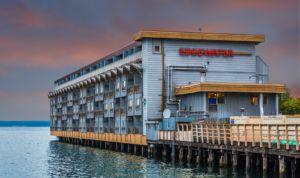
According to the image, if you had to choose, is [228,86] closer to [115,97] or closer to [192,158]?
[192,158]

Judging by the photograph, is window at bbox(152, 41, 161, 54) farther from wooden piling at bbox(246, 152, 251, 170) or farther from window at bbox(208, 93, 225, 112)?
wooden piling at bbox(246, 152, 251, 170)

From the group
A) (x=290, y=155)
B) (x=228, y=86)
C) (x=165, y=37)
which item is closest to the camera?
(x=290, y=155)

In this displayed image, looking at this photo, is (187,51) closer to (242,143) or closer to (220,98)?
(220,98)

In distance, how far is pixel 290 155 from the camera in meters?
40.0

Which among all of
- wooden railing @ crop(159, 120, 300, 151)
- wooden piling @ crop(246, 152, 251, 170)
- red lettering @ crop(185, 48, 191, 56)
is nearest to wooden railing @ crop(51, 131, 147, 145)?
wooden railing @ crop(159, 120, 300, 151)

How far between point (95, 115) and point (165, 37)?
2981 cm

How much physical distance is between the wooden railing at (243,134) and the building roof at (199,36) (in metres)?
16.5

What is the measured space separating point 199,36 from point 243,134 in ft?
103

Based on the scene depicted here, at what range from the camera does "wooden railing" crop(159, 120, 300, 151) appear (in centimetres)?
4116

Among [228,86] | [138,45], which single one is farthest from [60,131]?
[228,86]

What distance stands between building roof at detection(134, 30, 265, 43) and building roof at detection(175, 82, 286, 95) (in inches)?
296

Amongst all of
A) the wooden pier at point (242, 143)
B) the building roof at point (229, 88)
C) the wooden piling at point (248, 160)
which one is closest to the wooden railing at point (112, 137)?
the wooden pier at point (242, 143)

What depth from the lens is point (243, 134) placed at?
48.4m

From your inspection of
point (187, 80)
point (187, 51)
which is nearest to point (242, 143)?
point (187, 80)
